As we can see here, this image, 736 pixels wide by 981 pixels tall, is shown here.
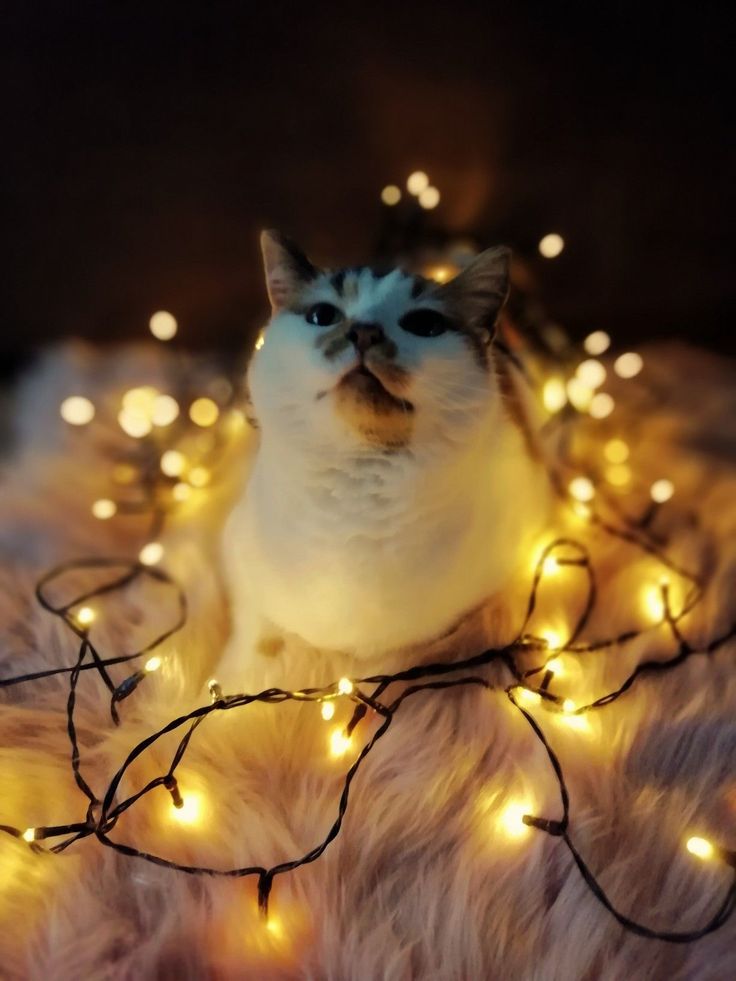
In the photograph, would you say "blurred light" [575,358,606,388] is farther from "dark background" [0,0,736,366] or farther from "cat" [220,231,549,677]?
"cat" [220,231,549,677]

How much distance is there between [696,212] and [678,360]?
0.19 metres

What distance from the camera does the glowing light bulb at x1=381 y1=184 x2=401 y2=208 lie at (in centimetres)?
96

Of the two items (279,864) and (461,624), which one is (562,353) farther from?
(279,864)

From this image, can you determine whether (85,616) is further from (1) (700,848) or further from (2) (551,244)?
(2) (551,244)

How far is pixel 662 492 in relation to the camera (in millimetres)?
882

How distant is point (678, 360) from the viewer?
1.06 meters

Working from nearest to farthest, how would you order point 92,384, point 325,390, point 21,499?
point 325,390 < point 21,499 < point 92,384

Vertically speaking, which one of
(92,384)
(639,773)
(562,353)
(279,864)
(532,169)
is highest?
(532,169)

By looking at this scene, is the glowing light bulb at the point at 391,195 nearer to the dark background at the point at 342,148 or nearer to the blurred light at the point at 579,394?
the dark background at the point at 342,148

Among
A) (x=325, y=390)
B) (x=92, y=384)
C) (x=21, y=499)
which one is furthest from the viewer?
(x=92, y=384)

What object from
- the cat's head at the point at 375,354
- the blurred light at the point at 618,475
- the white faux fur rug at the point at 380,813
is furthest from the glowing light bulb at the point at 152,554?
the blurred light at the point at 618,475

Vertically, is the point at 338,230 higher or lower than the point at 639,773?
higher

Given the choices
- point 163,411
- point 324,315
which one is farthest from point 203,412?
point 324,315

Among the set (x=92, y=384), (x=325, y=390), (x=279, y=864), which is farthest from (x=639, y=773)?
(x=92, y=384)
